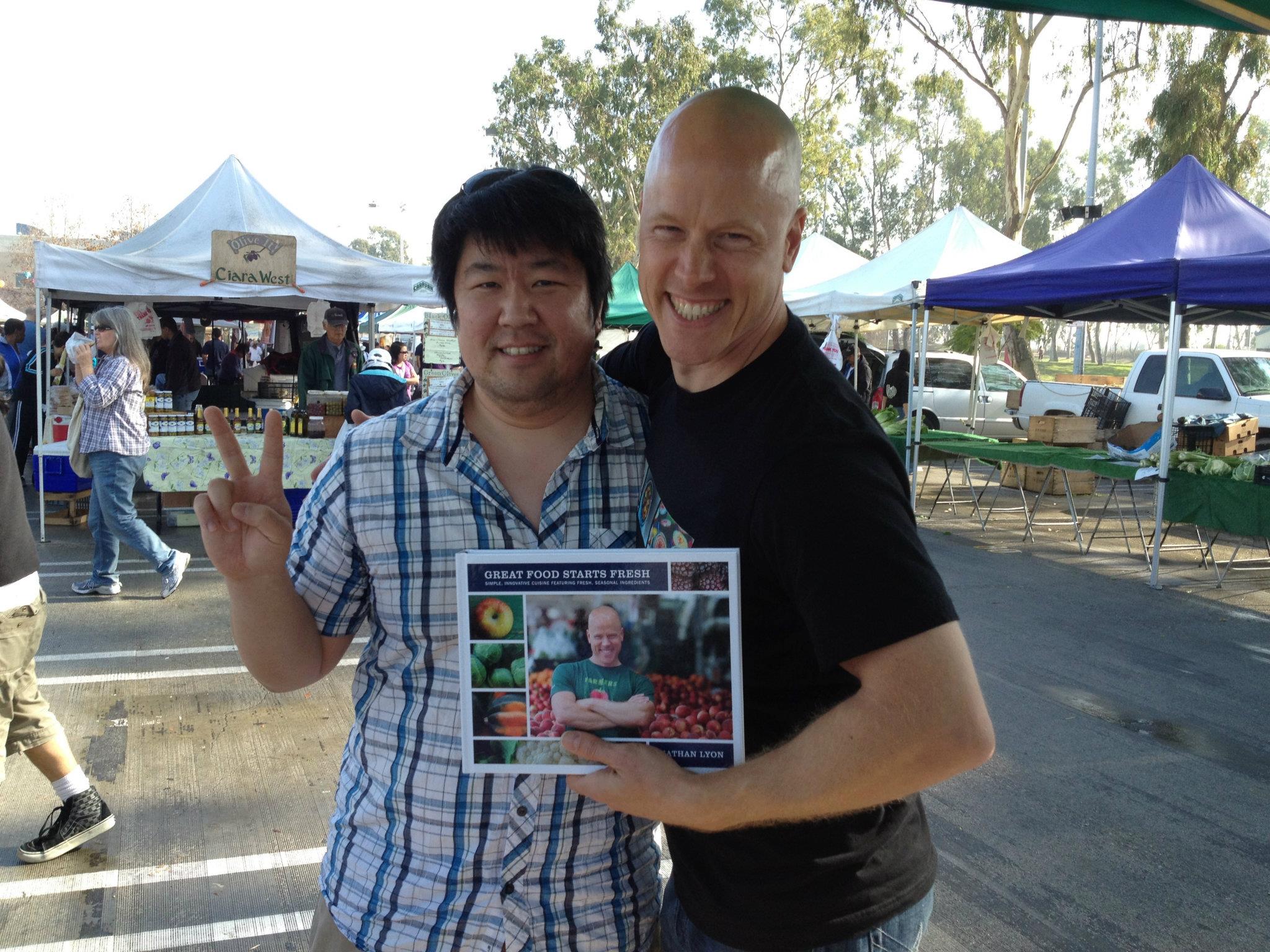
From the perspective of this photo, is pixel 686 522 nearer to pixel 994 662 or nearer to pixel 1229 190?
pixel 994 662

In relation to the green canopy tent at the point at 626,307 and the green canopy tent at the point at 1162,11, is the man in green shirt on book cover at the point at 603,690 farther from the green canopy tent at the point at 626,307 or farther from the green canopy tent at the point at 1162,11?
the green canopy tent at the point at 626,307

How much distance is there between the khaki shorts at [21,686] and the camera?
3.21m

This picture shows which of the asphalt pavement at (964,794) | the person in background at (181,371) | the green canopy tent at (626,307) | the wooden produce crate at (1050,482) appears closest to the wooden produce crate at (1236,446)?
the asphalt pavement at (964,794)

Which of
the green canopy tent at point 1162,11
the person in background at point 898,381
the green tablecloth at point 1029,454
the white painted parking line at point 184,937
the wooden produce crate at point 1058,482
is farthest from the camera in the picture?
the person in background at point 898,381

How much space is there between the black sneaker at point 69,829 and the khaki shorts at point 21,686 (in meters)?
0.27

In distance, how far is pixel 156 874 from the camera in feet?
11.0

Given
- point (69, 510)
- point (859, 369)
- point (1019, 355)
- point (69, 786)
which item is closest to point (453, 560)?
point (69, 786)

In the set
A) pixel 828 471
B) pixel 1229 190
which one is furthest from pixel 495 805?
pixel 1229 190

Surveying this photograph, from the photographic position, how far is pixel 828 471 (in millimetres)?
1126

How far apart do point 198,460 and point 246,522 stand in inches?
290

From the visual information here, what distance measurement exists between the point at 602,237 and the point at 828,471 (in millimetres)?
765

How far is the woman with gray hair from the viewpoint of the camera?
22.2 ft

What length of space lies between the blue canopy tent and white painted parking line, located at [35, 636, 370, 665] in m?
6.41

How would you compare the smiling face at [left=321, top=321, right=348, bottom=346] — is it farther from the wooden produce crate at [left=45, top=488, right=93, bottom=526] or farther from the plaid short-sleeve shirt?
the plaid short-sleeve shirt
